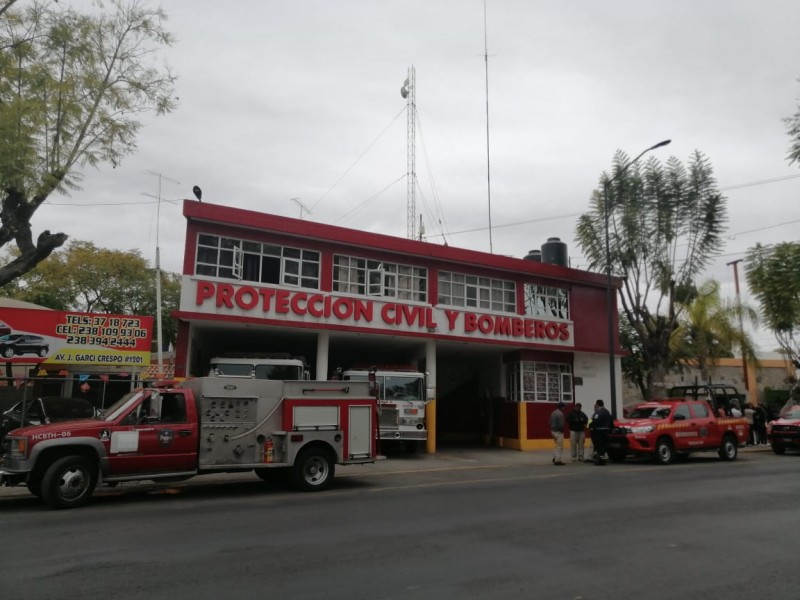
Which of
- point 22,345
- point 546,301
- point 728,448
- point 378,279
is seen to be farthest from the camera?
point 546,301

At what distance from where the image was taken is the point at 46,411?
1511cm

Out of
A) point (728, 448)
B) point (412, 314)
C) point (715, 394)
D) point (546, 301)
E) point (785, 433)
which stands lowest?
point (728, 448)

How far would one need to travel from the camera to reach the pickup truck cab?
56.8 ft

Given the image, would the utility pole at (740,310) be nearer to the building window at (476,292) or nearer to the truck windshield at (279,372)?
the building window at (476,292)

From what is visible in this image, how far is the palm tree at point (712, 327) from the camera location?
29250mm

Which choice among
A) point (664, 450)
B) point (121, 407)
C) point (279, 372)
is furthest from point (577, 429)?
point (121, 407)

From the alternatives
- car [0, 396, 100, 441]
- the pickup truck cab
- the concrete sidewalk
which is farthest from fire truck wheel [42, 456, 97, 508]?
the pickup truck cab

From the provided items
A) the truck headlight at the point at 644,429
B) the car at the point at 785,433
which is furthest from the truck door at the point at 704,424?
the car at the point at 785,433

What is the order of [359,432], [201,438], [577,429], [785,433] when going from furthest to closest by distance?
[785,433], [577,429], [359,432], [201,438]

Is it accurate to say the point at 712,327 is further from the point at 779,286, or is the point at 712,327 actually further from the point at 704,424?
the point at 704,424

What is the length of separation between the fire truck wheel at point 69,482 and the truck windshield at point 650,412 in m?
14.5

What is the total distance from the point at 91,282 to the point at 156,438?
35544mm

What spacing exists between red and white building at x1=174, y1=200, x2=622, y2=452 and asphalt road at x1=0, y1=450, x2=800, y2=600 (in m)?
7.25

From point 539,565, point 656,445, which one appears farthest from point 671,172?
point 539,565
